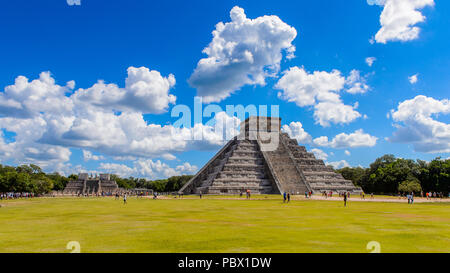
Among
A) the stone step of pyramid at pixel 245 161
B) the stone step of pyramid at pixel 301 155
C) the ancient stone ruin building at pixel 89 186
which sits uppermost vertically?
the stone step of pyramid at pixel 301 155

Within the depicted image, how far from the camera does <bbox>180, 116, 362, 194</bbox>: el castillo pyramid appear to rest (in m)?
54.2

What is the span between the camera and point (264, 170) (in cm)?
5850

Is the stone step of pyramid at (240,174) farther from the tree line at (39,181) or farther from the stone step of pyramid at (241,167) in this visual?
the tree line at (39,181)

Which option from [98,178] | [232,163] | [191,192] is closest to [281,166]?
[232,163]

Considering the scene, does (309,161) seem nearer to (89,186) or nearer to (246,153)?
(246,153)

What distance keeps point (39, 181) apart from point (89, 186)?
33.8 metres

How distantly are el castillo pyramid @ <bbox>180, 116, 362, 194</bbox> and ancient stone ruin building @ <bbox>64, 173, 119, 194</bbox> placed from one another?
2111 inches

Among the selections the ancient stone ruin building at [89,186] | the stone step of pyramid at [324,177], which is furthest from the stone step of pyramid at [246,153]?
the ancient stone ruin building at [89,186]

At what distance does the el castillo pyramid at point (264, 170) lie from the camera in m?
54.2

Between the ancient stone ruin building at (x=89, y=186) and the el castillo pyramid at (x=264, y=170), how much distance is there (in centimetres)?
5362

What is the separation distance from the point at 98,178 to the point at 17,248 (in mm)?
116534
